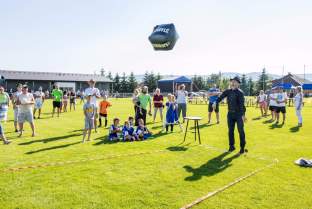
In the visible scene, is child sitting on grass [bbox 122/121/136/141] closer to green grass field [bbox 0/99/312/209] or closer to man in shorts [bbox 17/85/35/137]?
green grass field [bbox 0/99/312/209]

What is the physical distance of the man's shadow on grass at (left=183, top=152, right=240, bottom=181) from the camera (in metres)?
6.21

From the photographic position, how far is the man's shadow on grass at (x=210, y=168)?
6215 millimetres

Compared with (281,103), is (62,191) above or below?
below

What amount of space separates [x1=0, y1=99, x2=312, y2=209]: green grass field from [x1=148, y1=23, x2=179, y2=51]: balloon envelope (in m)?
5.41

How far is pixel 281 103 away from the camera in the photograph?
15055 millimetres

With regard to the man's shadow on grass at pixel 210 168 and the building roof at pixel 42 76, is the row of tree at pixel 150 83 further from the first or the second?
the man's shadow on grass at pixel 210 168

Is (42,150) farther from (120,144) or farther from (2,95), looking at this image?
(2,95)

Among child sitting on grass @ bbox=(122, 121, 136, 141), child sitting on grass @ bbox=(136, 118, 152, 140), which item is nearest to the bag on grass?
child sitting on grass @ bbox=(136, 118, 152, 140)

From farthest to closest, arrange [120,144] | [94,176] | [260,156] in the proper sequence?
[120,144] < [260,156] < [94,176]

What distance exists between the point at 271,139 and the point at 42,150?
803cm

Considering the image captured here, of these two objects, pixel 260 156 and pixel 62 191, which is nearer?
pixel 62 191

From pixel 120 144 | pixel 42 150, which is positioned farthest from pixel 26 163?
pixel 120 144

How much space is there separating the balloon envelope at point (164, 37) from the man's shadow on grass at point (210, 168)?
7.50m

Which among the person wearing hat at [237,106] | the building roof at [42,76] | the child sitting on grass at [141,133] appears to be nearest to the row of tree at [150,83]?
the building roof at [42,76]
